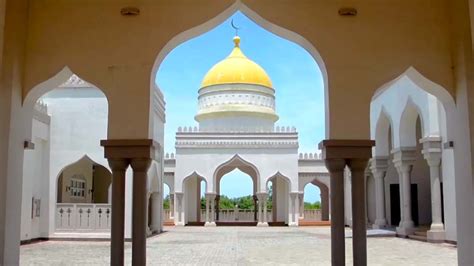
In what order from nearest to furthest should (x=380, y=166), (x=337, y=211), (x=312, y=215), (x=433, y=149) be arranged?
(x=337, y=211) < (x=433, y=149) < (x=380, y=166) < (x=312, y=215)

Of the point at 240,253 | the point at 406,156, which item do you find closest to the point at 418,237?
the point at 406,156

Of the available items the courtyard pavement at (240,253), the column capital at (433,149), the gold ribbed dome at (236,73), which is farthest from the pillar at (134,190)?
the gold ribbed dome at (236,73)

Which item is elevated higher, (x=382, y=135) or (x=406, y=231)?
(x=382, y=135)

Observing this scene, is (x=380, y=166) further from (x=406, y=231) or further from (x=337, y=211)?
(x=337, y=211)

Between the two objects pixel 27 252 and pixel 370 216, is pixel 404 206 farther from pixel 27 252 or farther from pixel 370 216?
pixel 27 252

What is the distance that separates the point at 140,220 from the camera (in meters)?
6.78

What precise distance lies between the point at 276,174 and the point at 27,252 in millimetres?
16063

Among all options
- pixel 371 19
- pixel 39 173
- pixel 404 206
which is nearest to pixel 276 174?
pixel 404 206

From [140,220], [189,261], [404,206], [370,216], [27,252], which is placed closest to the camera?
[140,220]

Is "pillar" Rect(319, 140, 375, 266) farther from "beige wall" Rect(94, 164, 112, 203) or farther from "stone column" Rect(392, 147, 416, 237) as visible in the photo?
"beige wall" Rect(94, 164, 112, 203)

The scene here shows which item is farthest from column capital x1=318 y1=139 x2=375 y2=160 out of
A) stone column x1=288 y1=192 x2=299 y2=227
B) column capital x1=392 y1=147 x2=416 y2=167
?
stone column x1=288 y1=192 x2=299 y2=227

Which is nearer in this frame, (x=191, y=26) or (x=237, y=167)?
(x=191, y=26)

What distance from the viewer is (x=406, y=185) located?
1759 centimetres

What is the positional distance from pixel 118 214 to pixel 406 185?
1263cm
